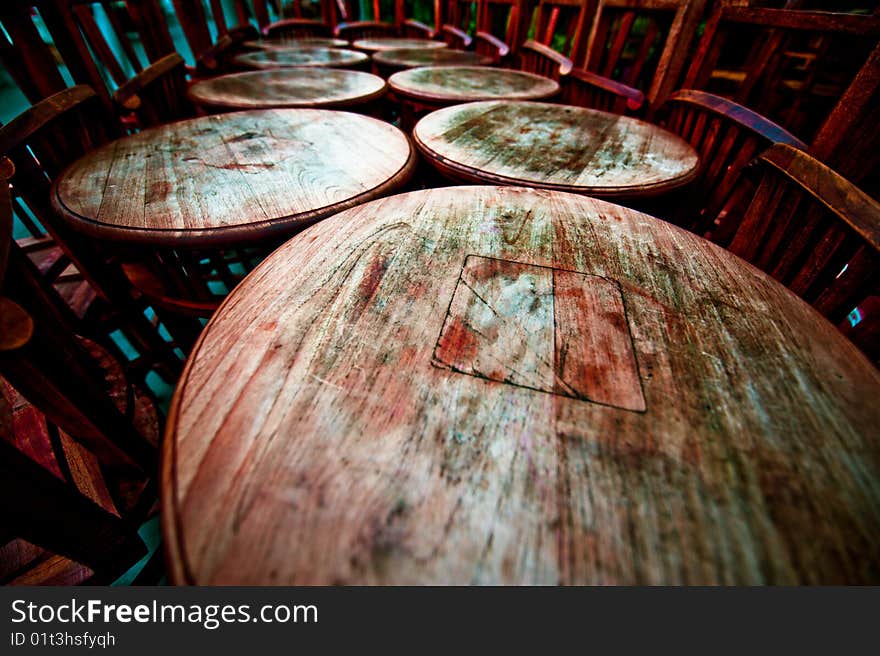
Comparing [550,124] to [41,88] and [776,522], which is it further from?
[41,88]

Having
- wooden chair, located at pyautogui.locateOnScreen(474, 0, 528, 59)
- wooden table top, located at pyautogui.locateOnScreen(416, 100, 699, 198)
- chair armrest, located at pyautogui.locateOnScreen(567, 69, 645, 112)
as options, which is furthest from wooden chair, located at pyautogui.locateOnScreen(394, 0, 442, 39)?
wooden table top, located at pyautogui.locateOnScreen(416, 100, 699, 198)

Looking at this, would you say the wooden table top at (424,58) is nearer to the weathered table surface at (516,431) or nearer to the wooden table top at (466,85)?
the wooden table top at (466,85)

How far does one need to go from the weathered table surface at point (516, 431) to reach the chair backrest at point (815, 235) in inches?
7.3

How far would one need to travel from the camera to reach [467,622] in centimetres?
42

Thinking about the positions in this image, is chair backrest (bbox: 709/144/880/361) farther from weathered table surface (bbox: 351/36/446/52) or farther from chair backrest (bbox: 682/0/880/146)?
weathered table surface (bbox: 351/36/446/52)

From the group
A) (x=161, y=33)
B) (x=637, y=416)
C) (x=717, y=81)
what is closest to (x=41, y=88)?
(x=161, y=33)

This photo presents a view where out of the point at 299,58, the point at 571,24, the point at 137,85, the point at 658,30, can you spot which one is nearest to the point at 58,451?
the point at 137,85

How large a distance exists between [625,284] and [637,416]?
15.4 inches

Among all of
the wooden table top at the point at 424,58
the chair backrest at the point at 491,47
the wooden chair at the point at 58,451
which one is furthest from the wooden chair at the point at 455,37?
the wooden chair at the point at 58,451

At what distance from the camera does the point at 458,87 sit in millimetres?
2646

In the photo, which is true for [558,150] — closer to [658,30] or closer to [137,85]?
[658,30]

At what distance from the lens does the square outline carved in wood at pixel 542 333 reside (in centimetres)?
62

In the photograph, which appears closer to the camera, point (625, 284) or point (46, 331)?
point (46, 331)

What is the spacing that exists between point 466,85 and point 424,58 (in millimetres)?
1624
